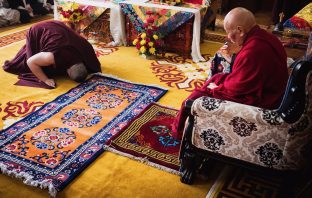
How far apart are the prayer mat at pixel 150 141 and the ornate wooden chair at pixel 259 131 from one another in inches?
12.1

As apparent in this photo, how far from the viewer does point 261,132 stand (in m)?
1.78

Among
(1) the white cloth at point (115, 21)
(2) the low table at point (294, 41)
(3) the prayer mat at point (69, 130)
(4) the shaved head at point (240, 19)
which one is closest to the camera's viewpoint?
(4) the shaved head at point (240, 19)

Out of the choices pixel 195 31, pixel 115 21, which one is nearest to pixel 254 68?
pixel 195 31

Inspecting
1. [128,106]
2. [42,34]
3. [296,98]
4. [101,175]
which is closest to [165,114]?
[128,106]

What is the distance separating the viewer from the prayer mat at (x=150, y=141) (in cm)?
233

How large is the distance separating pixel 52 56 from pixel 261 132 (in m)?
2.40

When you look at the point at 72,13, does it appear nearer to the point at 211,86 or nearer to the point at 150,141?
the point at 150,141

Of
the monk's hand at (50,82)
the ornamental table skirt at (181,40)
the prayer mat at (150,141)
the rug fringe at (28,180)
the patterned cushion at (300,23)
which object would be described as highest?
the patterned cushion at (300,23)

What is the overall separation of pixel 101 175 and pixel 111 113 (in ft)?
2.77

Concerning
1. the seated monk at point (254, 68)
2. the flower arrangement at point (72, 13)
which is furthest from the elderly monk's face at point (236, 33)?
the flower arrangement at point (72, 13)

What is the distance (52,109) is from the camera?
2996 millimetres

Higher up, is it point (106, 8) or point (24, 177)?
point (106, 8)

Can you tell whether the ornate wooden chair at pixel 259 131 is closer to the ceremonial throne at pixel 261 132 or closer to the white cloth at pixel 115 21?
the ceremonial throne at pixel 261 132

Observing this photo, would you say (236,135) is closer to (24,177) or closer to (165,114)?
(165,114)
